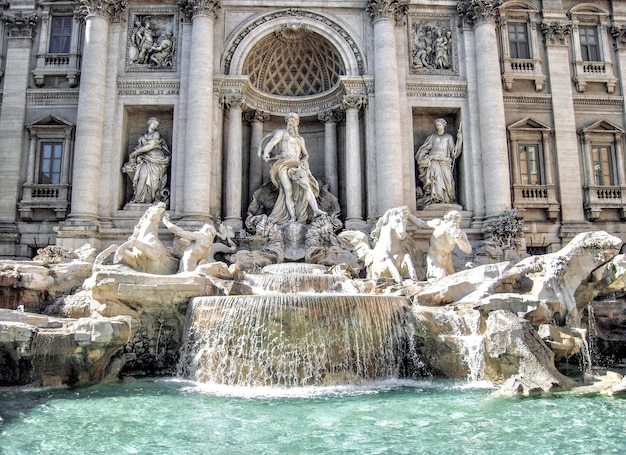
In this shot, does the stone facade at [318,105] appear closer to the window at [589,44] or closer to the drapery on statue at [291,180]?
the window at [589,44]

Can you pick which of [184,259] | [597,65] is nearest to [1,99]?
[184,259]

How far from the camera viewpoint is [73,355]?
10.4 metres

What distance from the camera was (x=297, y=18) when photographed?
810 inches

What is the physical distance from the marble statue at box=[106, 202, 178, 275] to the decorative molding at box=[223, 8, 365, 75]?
25.5ft

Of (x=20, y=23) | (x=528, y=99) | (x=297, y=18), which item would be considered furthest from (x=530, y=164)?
(x=20, y=23)

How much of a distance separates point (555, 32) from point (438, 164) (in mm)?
7448

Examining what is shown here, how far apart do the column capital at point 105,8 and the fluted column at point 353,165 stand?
346 inches

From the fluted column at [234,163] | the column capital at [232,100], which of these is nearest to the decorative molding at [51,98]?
the column capital at [232,100]

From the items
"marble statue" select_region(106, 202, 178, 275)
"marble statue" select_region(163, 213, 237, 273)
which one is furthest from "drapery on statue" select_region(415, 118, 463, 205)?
"marble statue" select_region(106, 202, 178, 275)

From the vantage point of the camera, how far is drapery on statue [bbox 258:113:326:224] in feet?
62.4

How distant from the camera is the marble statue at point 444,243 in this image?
49.3 feet

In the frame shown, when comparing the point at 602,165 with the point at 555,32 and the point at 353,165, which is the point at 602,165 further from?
the point at 353,165

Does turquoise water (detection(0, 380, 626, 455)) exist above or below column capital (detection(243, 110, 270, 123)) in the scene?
below

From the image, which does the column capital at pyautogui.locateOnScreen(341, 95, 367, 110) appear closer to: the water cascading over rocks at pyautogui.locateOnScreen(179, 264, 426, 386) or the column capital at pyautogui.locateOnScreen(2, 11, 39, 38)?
the water cascading over rocks at pyautogui.locateOnScreen(179, 264, 426, 386)
